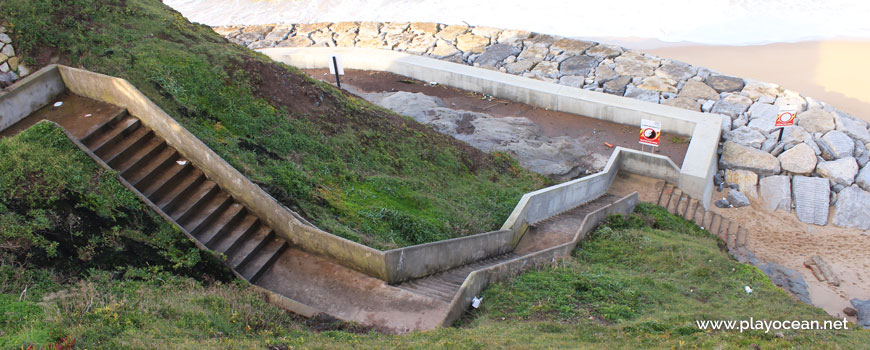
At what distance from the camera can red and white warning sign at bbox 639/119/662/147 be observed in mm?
15898

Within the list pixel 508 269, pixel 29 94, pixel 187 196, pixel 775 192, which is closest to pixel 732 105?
pixel 775 192

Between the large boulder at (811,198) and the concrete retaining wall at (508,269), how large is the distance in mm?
7052

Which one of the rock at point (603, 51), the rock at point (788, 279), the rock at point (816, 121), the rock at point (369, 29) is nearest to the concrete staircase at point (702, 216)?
the rock at point (788, 279)

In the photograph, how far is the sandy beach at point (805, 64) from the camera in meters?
23.2

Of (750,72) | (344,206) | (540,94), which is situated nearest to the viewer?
(344,206)

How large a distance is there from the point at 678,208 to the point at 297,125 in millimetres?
10615

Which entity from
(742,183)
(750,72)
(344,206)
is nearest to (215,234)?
(344,206)

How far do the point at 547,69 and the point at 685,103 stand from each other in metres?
5.82

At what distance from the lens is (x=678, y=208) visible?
15.5m

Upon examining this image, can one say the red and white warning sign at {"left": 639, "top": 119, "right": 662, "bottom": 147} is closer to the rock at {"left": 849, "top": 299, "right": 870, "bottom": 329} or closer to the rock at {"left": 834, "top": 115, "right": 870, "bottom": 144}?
the rock at {"left": 849, "top": 299, "right": 870, "bottom": 329}

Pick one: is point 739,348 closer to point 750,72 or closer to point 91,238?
point 91,238

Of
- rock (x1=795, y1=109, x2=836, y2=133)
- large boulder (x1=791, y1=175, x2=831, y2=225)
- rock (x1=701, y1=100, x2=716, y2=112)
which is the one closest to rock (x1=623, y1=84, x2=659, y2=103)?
rock (x1=701, y1=100, x2=716, y2=112)

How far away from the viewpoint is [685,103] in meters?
20.2

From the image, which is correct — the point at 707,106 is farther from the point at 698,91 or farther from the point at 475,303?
the point at 475,303
